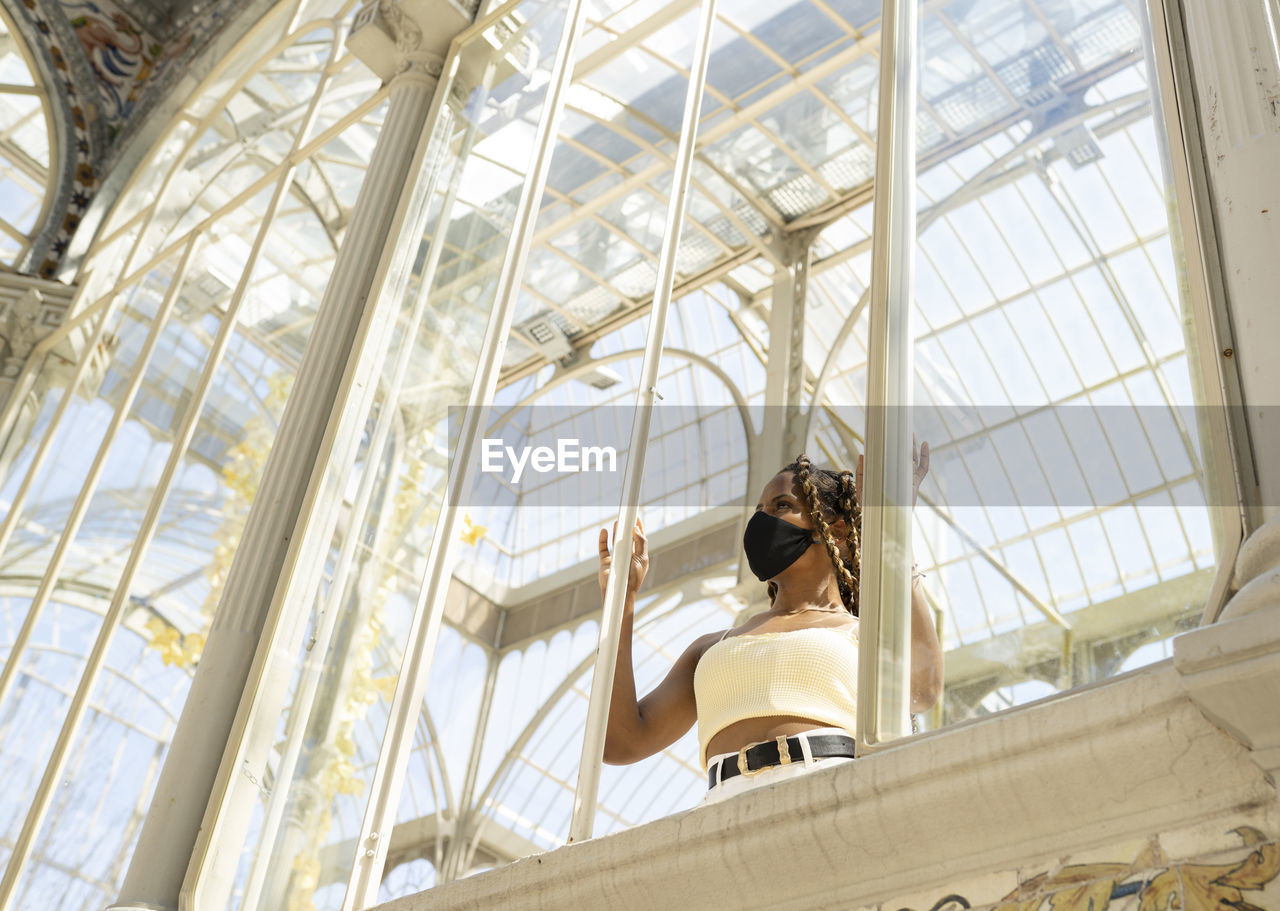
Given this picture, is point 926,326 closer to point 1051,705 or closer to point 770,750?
point 770,750

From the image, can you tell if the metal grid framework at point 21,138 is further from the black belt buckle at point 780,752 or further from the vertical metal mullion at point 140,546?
the black belt buckle at point 780,752

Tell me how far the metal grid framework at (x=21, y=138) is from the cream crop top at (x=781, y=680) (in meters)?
8.49

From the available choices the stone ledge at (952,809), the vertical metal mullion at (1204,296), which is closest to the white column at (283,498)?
the stone ledge at (952,809)

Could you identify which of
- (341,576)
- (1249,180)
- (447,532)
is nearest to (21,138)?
(341,576)

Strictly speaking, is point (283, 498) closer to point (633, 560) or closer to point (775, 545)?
point (633, 560)

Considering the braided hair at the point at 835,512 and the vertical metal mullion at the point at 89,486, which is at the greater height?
the vertical metal mullion at the point at 89,486

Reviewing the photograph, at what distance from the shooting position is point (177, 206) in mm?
8641

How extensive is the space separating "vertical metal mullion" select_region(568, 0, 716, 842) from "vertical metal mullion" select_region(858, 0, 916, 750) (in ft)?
2.44

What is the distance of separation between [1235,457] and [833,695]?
3.38 feet

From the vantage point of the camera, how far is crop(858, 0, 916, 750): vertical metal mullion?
2293 mm

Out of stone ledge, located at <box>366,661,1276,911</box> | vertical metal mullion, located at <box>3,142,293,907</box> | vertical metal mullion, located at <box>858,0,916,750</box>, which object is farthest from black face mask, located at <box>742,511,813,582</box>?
vertical metal mullion, located at <box>3,142,293,907</box>

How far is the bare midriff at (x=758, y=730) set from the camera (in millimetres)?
2783

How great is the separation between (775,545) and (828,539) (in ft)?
0.42

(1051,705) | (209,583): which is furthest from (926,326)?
(209,583)
